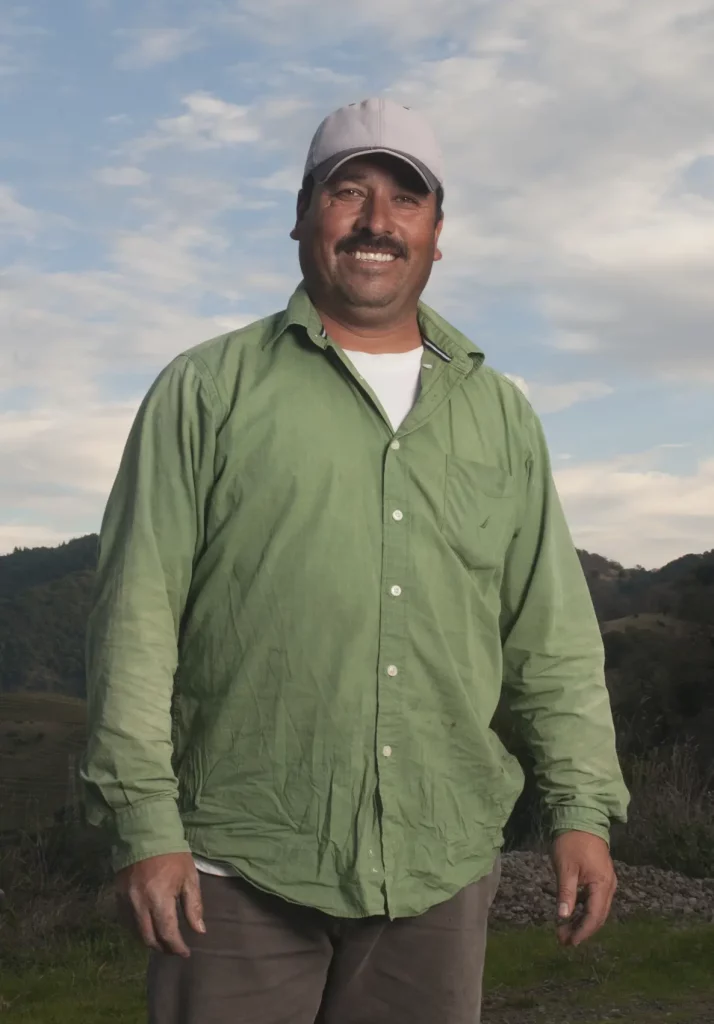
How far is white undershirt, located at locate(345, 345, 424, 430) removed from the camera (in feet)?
9.46

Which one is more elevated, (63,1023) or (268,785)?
(268,785)

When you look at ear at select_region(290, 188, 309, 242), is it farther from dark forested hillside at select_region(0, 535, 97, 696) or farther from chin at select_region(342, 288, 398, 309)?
dark forested hillside at select_region(0, 535, 97, 696)

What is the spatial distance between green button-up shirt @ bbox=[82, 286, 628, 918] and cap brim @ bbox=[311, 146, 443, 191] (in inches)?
12.9

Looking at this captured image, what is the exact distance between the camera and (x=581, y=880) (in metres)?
2.92

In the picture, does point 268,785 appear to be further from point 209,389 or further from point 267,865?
point 209,389

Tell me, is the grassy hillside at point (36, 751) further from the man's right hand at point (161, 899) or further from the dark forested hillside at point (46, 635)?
the dark forested hillside at point (46, 635)

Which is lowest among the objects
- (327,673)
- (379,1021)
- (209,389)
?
(379,1021)

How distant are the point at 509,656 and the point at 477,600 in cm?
27

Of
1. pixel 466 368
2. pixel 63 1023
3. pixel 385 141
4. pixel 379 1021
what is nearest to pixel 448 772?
pixel 379 1021

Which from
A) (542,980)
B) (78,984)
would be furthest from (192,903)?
(78,984)

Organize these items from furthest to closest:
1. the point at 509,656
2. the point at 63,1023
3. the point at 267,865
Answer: the point at 63,1023, the point at 509,656, the point at 267,865

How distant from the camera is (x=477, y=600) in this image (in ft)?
9.44

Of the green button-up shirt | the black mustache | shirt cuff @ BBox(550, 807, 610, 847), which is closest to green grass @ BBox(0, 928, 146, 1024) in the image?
shirt cuff @ BBox(550, 807, 610, 847)

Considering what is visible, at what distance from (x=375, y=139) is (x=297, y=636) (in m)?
1.06
